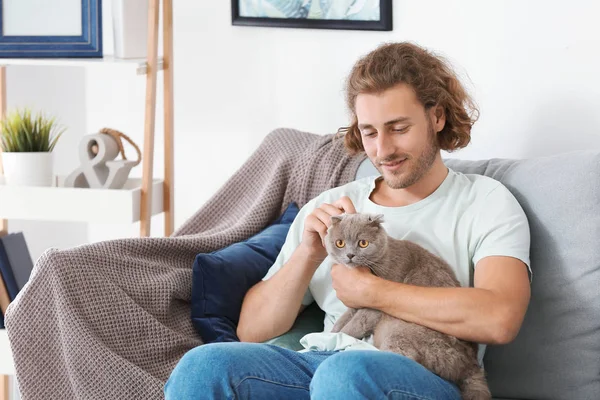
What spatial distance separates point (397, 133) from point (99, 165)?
43.0 inches

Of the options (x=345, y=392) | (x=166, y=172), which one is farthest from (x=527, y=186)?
(x=166, y=172)

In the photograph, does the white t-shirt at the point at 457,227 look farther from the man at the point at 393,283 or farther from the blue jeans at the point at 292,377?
the blue jeans at the point at 292,377

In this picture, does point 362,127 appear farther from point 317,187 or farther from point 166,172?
point 166,172

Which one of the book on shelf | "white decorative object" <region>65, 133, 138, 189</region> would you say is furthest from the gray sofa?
the book on shelf

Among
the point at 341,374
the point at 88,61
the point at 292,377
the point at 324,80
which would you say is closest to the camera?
the point at 341,374

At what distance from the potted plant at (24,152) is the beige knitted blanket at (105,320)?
0.71m

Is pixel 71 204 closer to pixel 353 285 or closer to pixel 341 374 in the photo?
pixel 353 285

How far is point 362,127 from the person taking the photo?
6.35ft

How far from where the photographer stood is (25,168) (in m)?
2.61

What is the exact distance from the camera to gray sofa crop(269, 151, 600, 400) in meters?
1.89

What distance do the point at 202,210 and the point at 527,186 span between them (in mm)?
892

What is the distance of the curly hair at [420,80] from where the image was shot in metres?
1.91

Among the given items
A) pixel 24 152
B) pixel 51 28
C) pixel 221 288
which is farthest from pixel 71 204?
pixel 221 288

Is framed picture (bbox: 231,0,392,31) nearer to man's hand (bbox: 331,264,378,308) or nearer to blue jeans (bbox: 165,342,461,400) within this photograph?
man's hand (bbox: 331,264,378,308)
